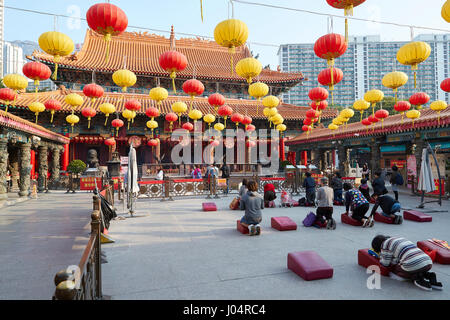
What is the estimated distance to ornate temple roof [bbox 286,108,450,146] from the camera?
10758 mm

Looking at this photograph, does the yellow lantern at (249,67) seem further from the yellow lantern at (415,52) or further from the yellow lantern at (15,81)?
the yellow lantern at (15,81)

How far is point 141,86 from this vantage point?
19.7m

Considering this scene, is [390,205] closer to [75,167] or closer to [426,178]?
[426,178]

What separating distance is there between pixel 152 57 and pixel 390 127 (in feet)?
59.2

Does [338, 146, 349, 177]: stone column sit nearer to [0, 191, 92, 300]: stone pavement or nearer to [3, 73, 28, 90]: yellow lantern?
[0, 191, 92, 300]: stone pavement

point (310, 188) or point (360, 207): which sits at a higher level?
point (310, 188)

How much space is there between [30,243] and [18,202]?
716cm

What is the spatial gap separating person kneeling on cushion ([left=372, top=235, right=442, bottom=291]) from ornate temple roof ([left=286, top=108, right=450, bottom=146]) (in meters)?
9.89

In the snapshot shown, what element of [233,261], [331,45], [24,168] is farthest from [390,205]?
[24,168]

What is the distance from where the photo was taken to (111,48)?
20.9 metres

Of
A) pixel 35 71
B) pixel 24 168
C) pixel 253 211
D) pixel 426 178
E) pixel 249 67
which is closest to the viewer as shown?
pixel 253 211

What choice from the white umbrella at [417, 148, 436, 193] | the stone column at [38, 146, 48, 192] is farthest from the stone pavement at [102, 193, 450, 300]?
the stone column at [38, 146, 48, 192]

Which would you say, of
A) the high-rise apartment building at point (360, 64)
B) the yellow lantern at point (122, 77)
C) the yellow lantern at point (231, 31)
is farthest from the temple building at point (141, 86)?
the high-rise apartment building at point (360, 64)
